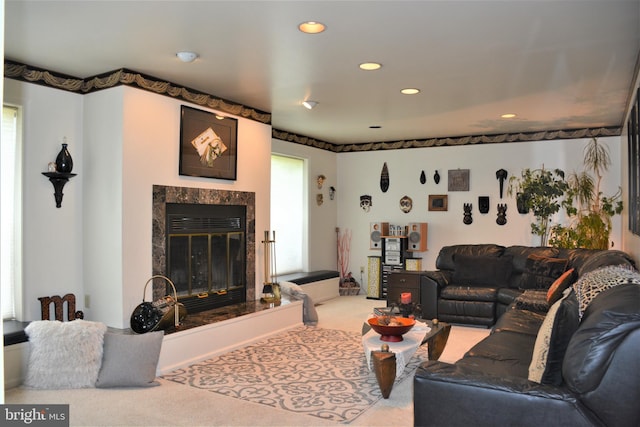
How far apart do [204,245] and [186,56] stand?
78.5 inches

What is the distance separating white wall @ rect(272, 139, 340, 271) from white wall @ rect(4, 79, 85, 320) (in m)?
3.23

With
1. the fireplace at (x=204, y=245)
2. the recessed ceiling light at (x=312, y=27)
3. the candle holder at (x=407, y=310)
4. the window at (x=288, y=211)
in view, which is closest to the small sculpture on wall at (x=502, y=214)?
the window at (x=288, y=211)

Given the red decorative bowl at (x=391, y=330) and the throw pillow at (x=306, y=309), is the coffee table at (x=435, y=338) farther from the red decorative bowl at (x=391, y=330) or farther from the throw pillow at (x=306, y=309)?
the throw pillow at (x=306, y=309)

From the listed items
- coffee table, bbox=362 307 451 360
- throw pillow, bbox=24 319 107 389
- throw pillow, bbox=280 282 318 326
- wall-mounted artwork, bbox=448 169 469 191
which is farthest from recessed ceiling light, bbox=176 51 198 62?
wall-mounted artwork, bbox=448 169 469 191

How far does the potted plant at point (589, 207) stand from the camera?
6.14m

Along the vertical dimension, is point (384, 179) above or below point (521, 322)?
above

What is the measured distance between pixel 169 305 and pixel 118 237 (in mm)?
716

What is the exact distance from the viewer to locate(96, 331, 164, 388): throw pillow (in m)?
3.68

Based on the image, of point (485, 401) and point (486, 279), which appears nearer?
point (485, 401)

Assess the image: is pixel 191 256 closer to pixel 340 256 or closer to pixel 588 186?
pixel 340 256

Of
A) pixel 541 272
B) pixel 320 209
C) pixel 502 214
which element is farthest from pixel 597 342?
pixel 320 209

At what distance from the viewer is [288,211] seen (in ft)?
24.5

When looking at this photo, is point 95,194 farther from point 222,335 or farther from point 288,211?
point 288,211

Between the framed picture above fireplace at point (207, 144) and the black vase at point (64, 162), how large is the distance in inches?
37.8
